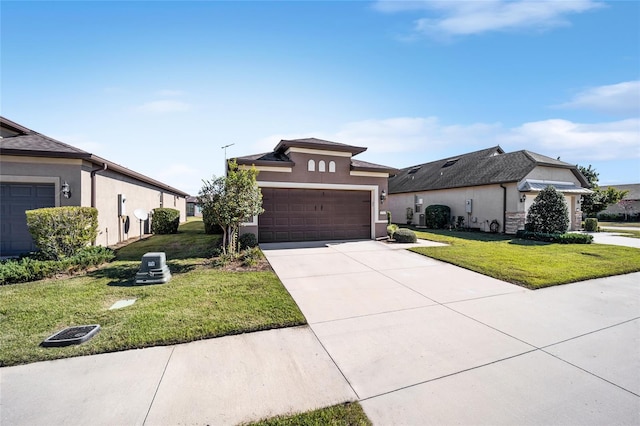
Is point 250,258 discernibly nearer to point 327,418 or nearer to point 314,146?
point 314,146

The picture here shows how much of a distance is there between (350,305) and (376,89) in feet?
30.3

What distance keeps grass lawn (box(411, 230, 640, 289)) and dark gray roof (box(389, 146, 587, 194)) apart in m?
5.98

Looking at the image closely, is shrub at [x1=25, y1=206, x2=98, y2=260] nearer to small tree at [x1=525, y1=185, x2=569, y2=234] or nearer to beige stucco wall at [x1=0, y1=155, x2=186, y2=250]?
beige stucco wall at [x1=0, y1=155, x2=186, y2=250]

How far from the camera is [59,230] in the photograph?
23.2ft

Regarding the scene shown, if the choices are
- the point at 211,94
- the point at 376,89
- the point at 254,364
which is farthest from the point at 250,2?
the point at 254,364

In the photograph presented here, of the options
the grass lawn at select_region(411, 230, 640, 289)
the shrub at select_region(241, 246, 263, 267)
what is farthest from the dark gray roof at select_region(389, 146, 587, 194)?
the shrub at select_region(241, 246, 263, 267)

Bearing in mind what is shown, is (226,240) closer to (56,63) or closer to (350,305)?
(350,305)

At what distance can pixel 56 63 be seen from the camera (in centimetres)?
814

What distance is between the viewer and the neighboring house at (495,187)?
1584 centimetres

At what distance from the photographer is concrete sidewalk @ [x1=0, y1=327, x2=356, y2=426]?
2438 millimetres

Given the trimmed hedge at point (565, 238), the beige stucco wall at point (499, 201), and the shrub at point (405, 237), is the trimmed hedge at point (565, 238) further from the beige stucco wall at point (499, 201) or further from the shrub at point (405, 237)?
the shrub at point (405, 237)

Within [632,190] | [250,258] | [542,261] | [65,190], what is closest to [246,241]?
[250,258]

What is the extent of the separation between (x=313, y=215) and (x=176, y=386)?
9772 mm

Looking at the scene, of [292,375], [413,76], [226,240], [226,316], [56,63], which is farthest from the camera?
[413,76]
